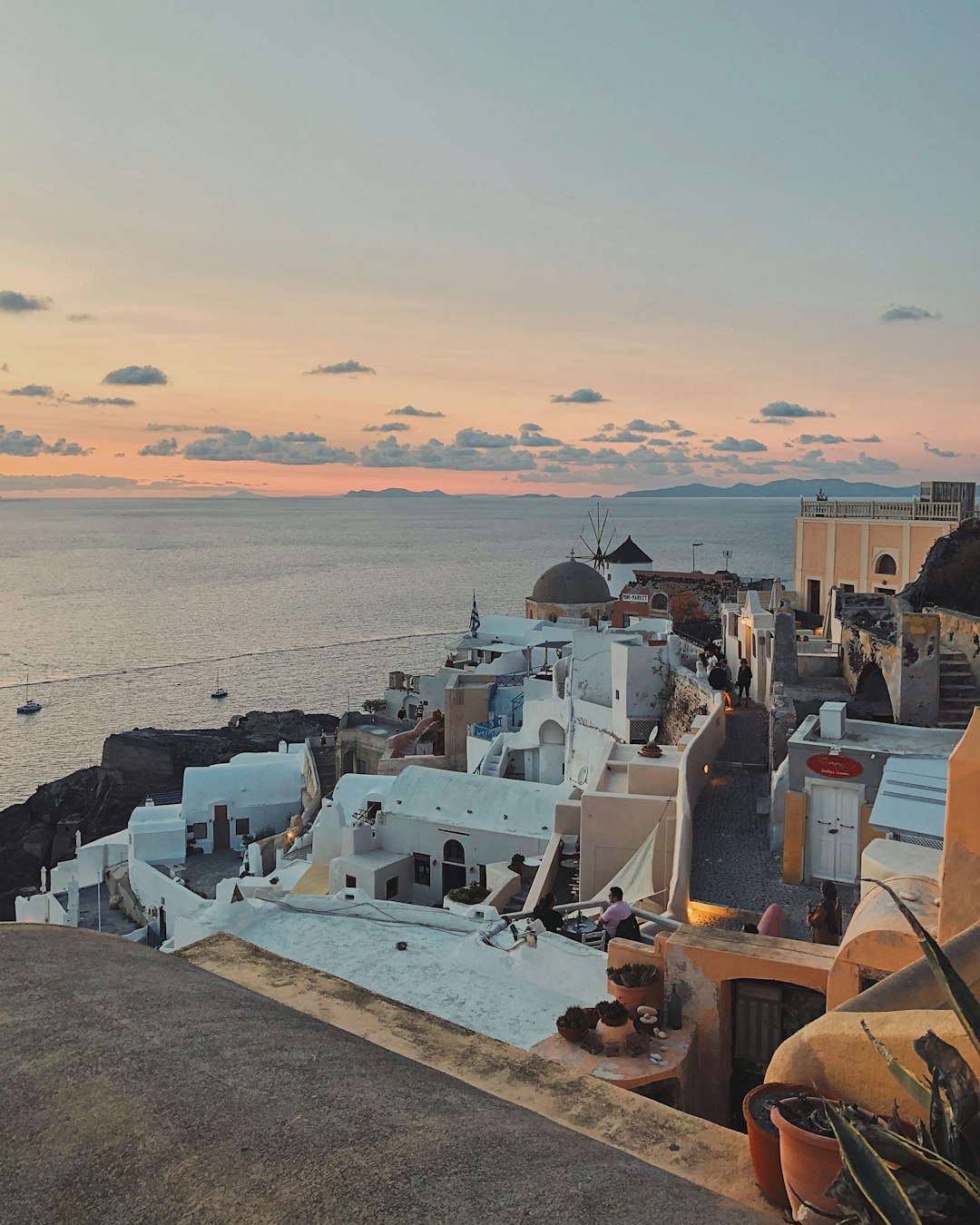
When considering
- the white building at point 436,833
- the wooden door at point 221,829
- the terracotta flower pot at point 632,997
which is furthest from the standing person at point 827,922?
the wooden door at point 221,829

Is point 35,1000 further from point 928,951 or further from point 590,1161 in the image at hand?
point 928,951

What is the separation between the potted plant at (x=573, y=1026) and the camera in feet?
25.3

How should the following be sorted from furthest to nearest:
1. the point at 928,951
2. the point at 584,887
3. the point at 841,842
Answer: the point at 584,887 → the point at 841,842 → the point at 928,951

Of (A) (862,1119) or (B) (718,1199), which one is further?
(A) (862,1119)

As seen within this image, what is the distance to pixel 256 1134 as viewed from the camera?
241 cm

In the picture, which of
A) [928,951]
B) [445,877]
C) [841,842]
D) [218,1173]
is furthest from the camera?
[445,877]

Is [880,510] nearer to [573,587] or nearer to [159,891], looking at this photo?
[573,587]

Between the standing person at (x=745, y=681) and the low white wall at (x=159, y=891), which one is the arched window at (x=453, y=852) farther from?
the standing person at (x=745, y=681)

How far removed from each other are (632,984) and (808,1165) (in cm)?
528

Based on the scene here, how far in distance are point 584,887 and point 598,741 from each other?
9.14 meters

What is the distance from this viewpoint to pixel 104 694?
68.2 m

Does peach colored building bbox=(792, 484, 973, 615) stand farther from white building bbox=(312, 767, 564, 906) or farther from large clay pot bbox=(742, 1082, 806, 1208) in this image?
large clay pot bbox=(742, 1082, 806, 1208)

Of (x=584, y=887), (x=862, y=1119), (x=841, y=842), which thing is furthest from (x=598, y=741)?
(x=862, y=1119)

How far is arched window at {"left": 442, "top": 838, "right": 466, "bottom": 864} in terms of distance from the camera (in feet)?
74.4
